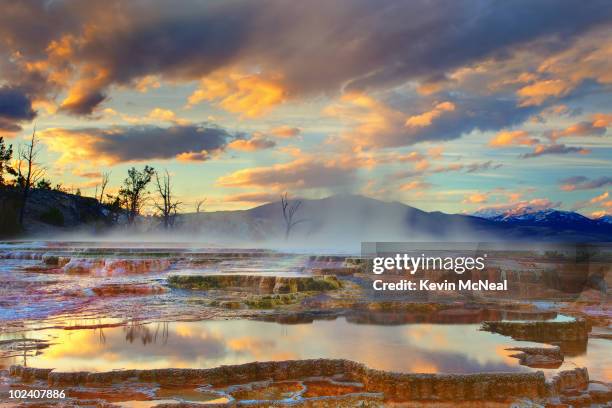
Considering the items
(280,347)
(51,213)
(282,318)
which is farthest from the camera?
(51,213)

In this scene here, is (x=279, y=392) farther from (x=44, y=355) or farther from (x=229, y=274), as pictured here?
(x=229, y=274)

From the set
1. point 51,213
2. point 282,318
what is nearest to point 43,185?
point 51,213

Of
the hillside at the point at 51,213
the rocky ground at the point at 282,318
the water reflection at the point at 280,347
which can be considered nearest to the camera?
the rocky ground at the point at 282,318

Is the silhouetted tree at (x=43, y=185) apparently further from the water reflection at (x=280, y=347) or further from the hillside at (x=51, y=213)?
the water reflection at (x=280, y=347)

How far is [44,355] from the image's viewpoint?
11.0m

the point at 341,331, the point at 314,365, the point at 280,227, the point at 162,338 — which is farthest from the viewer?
the point at 280,227

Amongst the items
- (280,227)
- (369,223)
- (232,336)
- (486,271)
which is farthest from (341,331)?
(369,223)

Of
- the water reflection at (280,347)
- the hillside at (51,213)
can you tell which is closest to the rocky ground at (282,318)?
the water reflection at (280,347)

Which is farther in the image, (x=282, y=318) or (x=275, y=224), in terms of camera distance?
(x=275, y=224)

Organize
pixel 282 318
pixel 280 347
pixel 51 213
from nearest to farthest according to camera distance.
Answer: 1. pixel 280 347
2. pixel 282 318
3. pixel 51 213

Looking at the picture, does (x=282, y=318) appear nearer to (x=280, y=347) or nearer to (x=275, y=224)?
(x=280, y=347)

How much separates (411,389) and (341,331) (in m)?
4.66

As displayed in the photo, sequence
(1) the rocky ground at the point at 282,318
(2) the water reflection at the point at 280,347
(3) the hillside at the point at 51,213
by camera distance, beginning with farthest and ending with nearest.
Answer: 1. (3) the hillside at the point at 51,213
2. (2) the water reflection at the point at 280,347
3. (1) the rocky ground at the point at 282,318

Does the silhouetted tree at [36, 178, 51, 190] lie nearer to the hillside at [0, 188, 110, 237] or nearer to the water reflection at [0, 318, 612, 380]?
the hillside at [0, 188, 110, 237]
